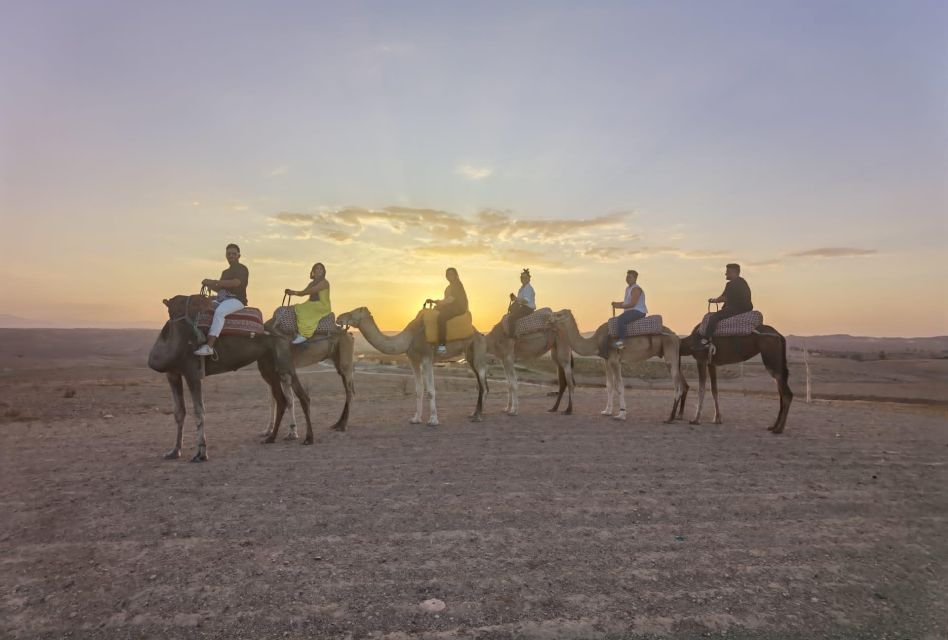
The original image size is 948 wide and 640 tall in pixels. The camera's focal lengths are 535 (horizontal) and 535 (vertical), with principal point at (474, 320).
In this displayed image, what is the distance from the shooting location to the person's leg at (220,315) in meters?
9.09

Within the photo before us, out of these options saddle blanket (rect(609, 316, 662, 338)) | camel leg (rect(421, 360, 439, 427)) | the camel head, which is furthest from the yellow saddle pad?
saddle blanket (rect(609, 316, 662, 338))

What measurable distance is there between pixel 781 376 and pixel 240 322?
1135 cm

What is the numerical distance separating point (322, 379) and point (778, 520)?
21959mm

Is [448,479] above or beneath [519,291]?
beneath

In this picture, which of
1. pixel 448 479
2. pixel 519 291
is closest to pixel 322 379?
pixel 519 291

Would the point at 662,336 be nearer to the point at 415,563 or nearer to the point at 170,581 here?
the point at 415,563

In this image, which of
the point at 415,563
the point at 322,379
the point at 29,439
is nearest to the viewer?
the point at 415,563

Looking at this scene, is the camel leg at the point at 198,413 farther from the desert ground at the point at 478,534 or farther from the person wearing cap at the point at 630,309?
the person wearing cap at the point at 630,309

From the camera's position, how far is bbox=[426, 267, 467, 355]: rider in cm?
1261

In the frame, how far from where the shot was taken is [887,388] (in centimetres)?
2302

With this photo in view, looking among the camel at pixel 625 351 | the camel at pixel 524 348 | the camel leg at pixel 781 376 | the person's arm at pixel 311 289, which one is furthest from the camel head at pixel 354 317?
the camel leg at pixel 781 376

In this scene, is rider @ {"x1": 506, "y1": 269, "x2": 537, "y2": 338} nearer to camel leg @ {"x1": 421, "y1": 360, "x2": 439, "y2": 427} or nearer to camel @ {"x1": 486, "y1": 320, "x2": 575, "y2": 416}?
camel @ {"x1": 486, "y1": 320, "x2": 575, "y2": 416}

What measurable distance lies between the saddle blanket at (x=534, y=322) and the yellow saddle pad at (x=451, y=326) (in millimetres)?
1623

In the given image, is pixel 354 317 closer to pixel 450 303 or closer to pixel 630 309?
pixel 450 303
